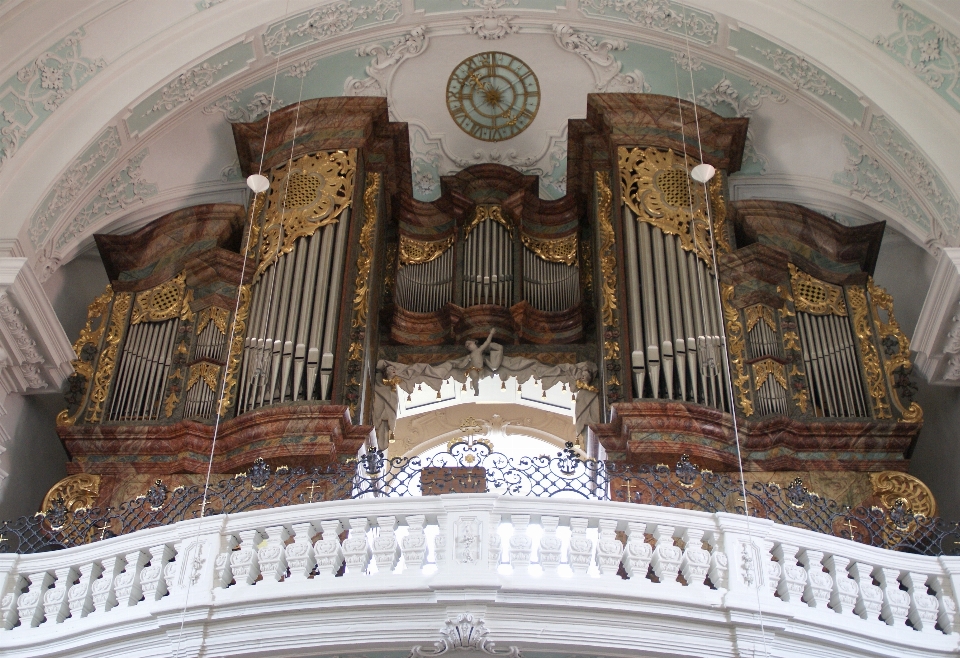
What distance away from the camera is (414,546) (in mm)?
6441

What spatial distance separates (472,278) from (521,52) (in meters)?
2.11

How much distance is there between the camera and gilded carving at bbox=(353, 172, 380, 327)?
379 inches

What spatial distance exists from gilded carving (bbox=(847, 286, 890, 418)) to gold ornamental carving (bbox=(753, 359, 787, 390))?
647mm

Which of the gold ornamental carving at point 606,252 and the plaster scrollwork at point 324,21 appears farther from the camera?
the plaster scrollwork at point 324,21

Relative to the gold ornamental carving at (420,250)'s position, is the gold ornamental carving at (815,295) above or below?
below

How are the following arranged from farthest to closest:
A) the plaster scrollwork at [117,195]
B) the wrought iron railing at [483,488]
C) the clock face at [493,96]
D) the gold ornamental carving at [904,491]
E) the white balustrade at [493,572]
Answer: the clock face at [493,96], the plaster scrollwork at [117,195], the gold ornamental carving at [904,491], the wrought iron railing at [483,488], the white balustrade at [493,572]

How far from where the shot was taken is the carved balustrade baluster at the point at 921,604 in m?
→ 6.48

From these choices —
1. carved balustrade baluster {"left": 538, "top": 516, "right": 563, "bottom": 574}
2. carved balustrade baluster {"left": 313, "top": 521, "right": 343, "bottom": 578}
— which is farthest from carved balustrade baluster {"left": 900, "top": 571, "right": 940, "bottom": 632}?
carved balustrade baluster {"left": 313, "top": 521, "right": 343, "bottom": 578}

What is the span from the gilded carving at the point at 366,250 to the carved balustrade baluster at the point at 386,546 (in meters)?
3.12

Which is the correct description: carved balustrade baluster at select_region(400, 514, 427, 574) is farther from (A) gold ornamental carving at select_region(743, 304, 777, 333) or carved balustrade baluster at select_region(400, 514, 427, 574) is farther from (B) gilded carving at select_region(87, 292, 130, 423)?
(A) gold ornamental carving at select_region(743, 304, 777, 333)

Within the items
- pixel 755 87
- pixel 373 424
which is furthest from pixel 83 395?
pixel 755 87

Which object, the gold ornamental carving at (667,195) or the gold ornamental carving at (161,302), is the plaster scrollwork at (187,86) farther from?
the gold ornamental carving at (667,195)

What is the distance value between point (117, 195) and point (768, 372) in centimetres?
572

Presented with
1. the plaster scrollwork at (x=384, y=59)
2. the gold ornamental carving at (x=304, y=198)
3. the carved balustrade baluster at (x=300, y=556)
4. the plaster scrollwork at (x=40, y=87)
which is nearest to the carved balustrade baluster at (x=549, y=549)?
the carved balustrade baluster at (x=300, y=556)
